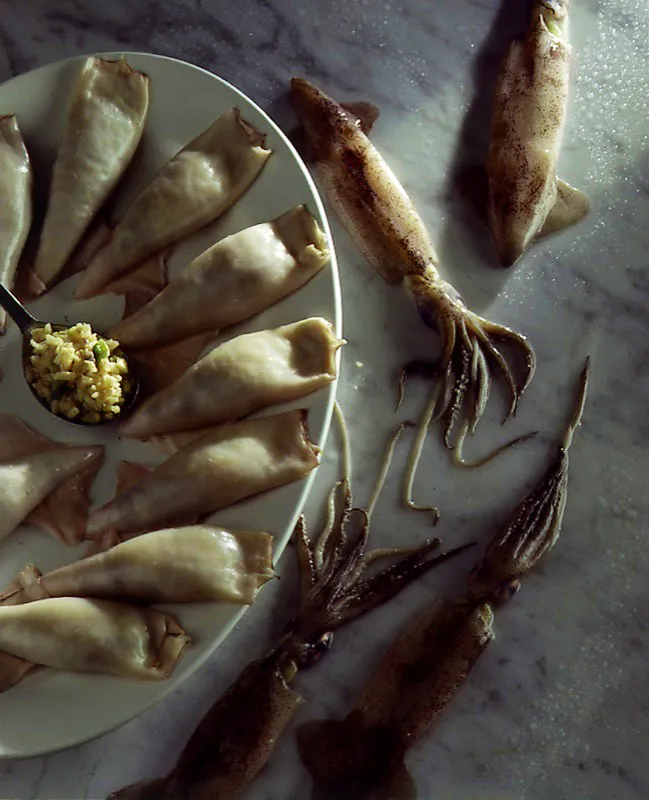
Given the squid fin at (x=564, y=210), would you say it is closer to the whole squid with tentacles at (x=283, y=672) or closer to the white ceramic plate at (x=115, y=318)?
the white ceramic plate at (x=115, y=318)

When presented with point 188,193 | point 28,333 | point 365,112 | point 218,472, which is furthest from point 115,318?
point 365,112

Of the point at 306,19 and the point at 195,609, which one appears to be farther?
the point at 306,19

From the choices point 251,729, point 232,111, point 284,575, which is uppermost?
point 232,111

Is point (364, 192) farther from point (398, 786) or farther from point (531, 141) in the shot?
point (398, 786)

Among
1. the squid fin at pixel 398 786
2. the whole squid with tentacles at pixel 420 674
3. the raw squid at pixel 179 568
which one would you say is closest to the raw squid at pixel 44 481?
the raw squid at pixel 179 568

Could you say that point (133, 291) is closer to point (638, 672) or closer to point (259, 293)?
point (259, 293)

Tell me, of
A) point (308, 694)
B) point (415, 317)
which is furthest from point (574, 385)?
point (308, 694)
